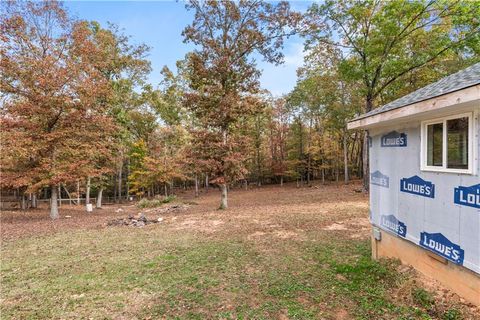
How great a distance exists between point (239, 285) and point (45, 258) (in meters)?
4.68

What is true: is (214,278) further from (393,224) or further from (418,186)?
(418,186)

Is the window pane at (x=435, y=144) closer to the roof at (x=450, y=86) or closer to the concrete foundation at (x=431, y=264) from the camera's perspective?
the roof at (x=450, y=86)

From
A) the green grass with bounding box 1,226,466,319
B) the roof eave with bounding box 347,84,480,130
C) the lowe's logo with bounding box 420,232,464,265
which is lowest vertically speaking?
the green grass with bounding box 1,226,466,319

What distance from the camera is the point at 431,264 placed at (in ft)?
12.3

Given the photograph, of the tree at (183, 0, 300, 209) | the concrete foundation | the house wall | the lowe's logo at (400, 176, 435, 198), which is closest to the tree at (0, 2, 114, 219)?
the tree at (183, 0, 300, 209)

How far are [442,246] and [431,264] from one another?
0.48 meters

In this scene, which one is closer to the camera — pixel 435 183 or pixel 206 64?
pixel 435 183

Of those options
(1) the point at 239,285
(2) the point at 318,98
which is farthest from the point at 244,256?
(2) the point at 318,98

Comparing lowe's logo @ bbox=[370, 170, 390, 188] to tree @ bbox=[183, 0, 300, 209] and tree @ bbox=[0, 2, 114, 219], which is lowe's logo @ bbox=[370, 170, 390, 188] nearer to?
tree @ bbox=[183, 0, 300, 209]

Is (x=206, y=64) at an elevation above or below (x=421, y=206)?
above

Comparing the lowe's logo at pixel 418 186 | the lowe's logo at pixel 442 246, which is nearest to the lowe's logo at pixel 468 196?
the lowe's logo at pixel 418 186

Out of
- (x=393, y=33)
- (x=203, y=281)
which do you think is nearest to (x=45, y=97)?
(x=203, y=281)

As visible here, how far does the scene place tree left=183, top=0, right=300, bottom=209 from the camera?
11.6 meters

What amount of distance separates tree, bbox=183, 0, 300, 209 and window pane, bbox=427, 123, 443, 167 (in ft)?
27.2
